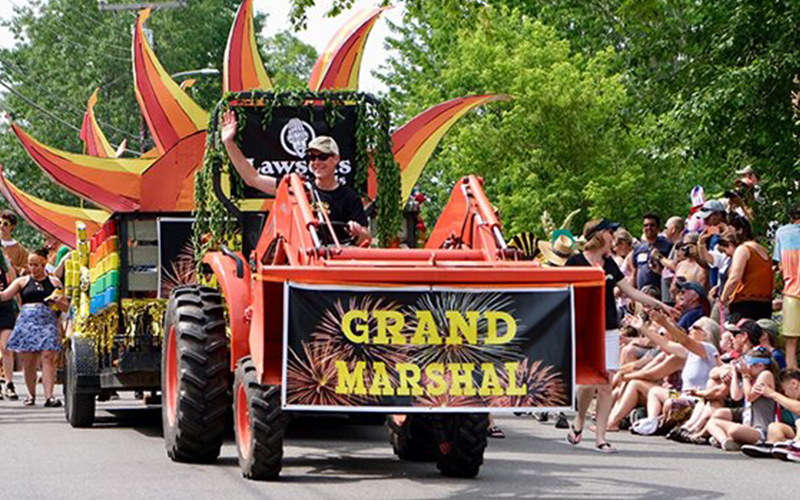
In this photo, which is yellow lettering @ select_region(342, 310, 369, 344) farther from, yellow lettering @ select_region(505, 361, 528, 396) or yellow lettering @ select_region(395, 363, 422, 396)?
yellow lettering @ select_region(505, 361, 528, 396)

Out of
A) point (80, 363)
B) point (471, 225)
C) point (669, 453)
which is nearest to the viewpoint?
point (471, 225)

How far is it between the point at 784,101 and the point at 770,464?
8.68 meters

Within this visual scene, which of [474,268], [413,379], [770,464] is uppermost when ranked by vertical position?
[474,268]

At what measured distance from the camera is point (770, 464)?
42.2ft

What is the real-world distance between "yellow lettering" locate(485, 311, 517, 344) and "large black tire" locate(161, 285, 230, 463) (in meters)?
2.27

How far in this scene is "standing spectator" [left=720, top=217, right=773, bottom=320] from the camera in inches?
649

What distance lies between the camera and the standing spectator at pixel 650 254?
19.6 m

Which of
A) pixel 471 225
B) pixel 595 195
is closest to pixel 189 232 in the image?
pixel 471 225

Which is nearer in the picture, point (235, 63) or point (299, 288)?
point (299, 288)

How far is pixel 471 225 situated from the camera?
11.9 metres

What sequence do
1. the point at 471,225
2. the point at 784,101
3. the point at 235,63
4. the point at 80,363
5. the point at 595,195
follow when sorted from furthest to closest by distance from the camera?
the point at 595,195 < the point at 784,101 < the point at 235,63 < the point at 80,363 < the point at 471,225

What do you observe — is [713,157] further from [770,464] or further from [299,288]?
[299,288]

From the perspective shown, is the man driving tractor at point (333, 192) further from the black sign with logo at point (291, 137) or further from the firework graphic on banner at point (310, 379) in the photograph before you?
the black sign with logo at point (291, 137)

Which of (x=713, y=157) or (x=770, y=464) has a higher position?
(x=713, y=157)
